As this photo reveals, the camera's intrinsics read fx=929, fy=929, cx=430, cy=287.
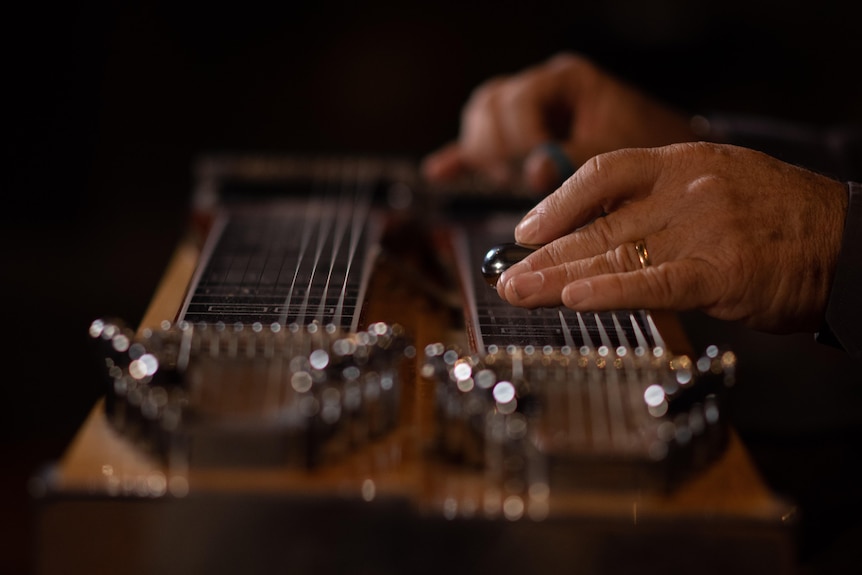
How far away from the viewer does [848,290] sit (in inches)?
32.1

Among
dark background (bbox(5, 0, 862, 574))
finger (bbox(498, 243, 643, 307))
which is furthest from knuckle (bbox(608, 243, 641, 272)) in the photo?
dark background (bbox(5, 0, 862, 574))

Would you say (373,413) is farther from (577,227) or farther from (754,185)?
(754,185)

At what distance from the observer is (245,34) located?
6.68ft

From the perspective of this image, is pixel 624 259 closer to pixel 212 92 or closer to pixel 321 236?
pixel 321 236

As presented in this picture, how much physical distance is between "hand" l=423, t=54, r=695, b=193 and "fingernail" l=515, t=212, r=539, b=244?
534 millimetres

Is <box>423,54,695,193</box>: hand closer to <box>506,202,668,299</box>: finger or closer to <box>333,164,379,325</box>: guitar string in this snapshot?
<box>333,164,379,325</box>: guitar string

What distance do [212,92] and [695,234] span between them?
1.52 meters

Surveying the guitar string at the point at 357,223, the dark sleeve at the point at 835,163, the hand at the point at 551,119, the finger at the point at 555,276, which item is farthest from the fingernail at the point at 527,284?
the hand at the point at 551,119

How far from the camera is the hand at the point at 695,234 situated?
29.9 inches

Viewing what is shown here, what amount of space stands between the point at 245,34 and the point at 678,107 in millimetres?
964

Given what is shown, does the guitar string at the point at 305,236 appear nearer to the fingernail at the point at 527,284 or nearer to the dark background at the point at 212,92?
the fingernail at the point at 527,284

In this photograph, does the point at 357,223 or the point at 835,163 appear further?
the point at 835,163

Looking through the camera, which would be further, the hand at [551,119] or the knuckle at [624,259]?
the hand at [551,119]

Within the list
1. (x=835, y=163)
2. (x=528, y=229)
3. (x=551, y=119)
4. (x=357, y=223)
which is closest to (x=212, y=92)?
(x=551, y=119)
